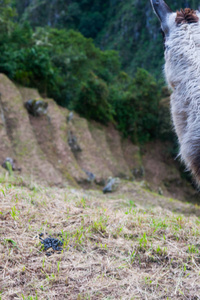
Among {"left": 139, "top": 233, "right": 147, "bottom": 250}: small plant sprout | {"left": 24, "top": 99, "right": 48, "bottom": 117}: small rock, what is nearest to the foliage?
{"left": 24, "top": 99, "right": 48, "bottom": 117}: small rock

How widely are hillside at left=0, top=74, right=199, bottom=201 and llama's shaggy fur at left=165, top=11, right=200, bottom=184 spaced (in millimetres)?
6490

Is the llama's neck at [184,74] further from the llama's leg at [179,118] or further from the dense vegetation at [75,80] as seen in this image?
the dense vegetation at [75,80]

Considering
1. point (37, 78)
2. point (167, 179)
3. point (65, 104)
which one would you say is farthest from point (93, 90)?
point (167, 179)

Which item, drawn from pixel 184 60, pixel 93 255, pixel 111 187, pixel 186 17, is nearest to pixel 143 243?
pixel 93 255

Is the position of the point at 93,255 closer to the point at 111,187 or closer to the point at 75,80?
the point at 111,187

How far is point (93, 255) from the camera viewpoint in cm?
225

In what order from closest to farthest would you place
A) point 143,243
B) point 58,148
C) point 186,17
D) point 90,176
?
point 143,243, point 186,17, point 90,176, point 58,148

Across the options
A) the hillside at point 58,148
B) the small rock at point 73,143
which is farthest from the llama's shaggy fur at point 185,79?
the small rock at point 73,143

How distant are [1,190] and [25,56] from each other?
14929mm

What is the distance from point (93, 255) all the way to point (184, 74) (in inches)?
87.0

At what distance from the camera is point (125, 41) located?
5066 cm

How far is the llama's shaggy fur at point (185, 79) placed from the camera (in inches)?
107

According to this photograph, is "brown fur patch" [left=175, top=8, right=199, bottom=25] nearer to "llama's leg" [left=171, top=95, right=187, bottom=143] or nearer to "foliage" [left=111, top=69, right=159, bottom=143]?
"llama's leg" [left=171, top=95, right=187, bottom=143]

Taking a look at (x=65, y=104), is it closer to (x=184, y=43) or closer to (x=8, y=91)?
(x=8, y=91)
